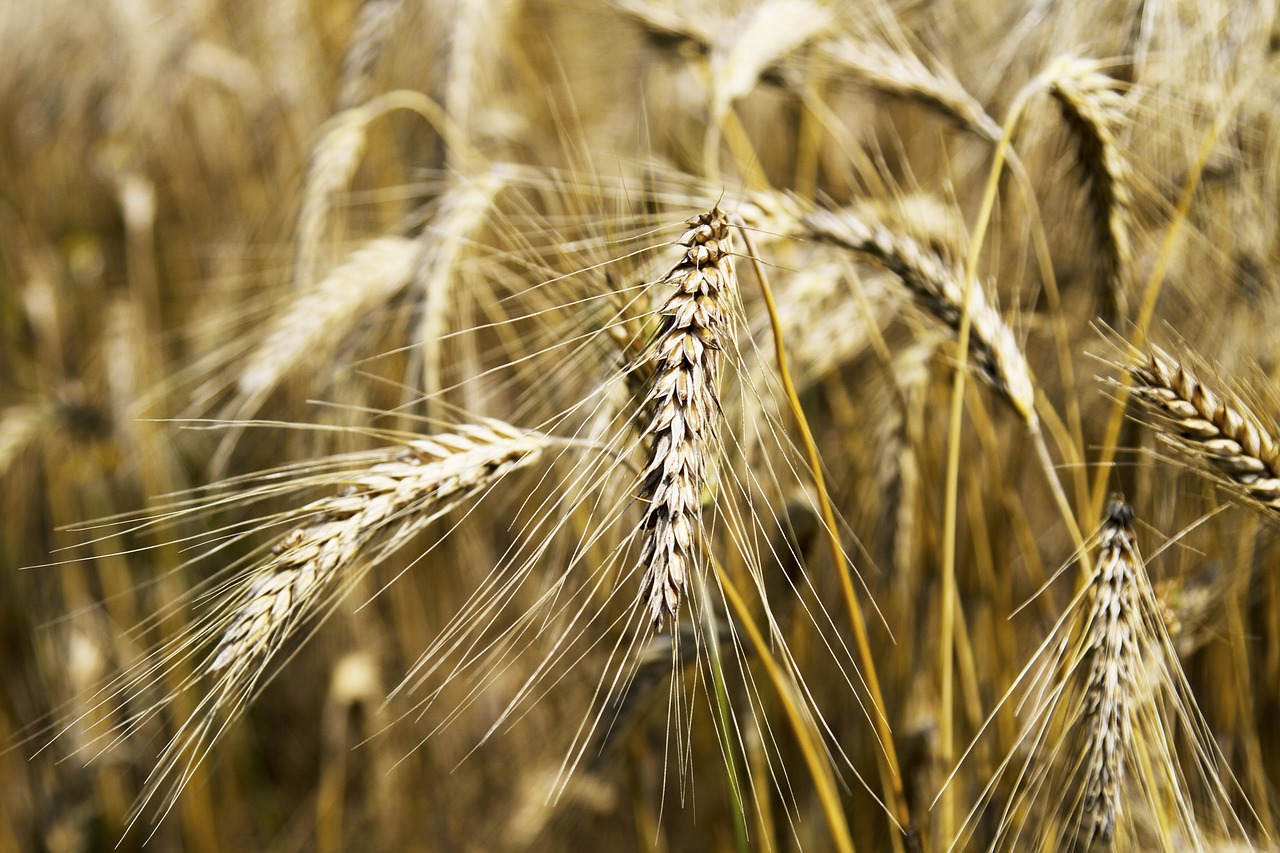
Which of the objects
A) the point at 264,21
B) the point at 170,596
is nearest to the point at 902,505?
the point at 170,596

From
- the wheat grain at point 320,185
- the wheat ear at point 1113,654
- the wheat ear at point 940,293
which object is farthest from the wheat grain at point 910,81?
the wheat grain at point 320,185

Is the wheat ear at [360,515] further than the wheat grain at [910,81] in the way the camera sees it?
No

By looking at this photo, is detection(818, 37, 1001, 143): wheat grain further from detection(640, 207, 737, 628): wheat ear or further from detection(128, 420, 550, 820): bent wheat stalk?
detection(128, 420, 550, 820): bent wheat stalk

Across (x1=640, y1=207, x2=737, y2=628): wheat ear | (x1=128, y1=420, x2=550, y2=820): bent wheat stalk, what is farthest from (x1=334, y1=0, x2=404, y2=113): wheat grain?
(x1=640, y1=207, x2=737, y2=628): wheat ear

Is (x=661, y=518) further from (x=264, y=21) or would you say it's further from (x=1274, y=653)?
(x=264, y=21)

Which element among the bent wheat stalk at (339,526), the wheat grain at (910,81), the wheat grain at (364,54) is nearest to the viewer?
the bent wheat stalk at (339,526)

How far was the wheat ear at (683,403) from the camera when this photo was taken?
58 centimetres

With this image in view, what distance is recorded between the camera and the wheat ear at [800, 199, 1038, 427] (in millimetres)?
900

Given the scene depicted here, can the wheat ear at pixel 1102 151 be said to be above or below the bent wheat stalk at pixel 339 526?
above

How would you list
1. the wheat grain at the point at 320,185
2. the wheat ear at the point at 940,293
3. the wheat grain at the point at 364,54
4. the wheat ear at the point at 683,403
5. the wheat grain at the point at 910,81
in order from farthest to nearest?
the wheat grain at the point at 364,54
the wheat grain at the point at 320,185
the wheat grain at the point at 910,81
the wheat ear at the point at 940,293
the wheat ear at the point at 683,403

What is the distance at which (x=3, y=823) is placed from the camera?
1705 millimetres

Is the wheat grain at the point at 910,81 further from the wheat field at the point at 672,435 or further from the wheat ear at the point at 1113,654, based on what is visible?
the wheat ear at the point at 1113,654

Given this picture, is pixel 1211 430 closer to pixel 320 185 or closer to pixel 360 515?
pixel 360 515

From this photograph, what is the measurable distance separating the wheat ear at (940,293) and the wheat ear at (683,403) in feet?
0.90
